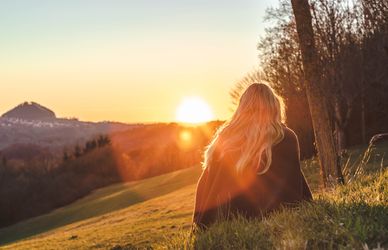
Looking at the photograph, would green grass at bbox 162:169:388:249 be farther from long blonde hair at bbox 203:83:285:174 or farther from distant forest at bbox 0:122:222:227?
distant forest at bbox 0:122:222:227

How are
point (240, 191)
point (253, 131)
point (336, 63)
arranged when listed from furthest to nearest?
point (336, 63), point (240, 191), point (253, 131)

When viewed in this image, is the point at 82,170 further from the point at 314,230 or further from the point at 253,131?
the point at 314,230

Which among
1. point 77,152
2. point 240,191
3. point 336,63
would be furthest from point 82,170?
point 240,191

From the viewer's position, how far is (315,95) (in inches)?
510

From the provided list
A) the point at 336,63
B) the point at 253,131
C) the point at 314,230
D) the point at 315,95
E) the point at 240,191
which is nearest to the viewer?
the point at 314,230

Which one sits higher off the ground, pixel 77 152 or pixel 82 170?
pixel 77 152

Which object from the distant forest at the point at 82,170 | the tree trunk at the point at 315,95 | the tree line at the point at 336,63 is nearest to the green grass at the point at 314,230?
the tree trunk at the point at 315,95

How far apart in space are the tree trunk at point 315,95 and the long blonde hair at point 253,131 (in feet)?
22.6

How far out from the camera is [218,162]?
19.9 feet

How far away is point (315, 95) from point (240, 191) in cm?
746

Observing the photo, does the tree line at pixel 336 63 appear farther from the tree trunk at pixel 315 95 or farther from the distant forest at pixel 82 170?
the distant forest at pixel 82 170

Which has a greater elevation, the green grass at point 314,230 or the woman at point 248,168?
the woman at point 248,168

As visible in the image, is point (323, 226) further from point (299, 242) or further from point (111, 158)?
point (111, 158)

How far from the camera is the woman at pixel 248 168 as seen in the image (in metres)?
5.98
